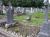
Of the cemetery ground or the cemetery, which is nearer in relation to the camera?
the cemetery

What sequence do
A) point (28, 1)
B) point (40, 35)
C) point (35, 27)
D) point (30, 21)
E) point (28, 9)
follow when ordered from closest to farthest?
1. point (40, 35)
2. point (35, 27)
3. point (30, 21)
4. point (28, 1)
5. point (28, 9)

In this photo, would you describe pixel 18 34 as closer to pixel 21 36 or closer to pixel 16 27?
pixel 21 36

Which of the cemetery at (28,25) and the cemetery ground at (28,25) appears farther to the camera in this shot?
the cemetery ground at (28,25)

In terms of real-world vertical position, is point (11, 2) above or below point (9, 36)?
above

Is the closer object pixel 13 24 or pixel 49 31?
pixel 49 31

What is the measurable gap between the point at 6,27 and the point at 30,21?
1072 millimetres

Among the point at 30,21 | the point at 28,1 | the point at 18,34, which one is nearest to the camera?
the point at 18,34

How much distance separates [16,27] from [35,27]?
666mm

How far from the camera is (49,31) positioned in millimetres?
4230

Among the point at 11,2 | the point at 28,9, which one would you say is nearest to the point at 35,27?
the point at 11,2

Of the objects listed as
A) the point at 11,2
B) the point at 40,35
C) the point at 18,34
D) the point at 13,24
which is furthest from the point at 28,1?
the point at 40,35

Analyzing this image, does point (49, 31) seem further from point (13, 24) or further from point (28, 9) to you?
point (28, 9)

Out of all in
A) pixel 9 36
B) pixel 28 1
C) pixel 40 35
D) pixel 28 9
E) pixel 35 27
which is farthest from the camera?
pixel 28 9

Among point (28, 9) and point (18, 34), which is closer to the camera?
point (18, 34)
